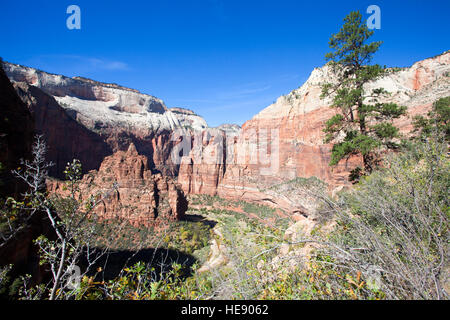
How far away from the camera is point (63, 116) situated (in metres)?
46.9

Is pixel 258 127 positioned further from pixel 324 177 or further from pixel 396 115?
pixel 396 115

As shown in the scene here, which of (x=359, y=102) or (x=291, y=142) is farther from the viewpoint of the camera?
(x=291, y=142)

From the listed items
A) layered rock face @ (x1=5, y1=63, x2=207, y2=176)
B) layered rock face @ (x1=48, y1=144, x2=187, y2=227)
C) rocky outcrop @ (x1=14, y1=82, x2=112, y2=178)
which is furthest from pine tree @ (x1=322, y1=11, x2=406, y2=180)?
layered rock face @ (x1=5, y1=63, x2=207, y2=176)

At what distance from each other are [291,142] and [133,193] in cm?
3292

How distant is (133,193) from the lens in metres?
27.5

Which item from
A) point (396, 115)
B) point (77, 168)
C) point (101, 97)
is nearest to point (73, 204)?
point (77, 168)

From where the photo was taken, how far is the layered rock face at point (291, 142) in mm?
26167

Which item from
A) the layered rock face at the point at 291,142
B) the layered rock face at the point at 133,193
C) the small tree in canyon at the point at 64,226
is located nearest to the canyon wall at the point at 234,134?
the layered rock face at the point at 291,142

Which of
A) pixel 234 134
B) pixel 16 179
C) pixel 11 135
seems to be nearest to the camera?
pixel 16 179

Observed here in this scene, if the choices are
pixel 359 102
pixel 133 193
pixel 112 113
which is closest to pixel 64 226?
pixel 359 102

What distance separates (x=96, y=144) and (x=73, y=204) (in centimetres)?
6314

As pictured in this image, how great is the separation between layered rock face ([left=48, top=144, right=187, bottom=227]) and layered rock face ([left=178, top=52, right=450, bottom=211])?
18.9 meters

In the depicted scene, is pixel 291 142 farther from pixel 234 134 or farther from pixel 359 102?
pixel 359 102

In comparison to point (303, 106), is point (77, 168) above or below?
below
